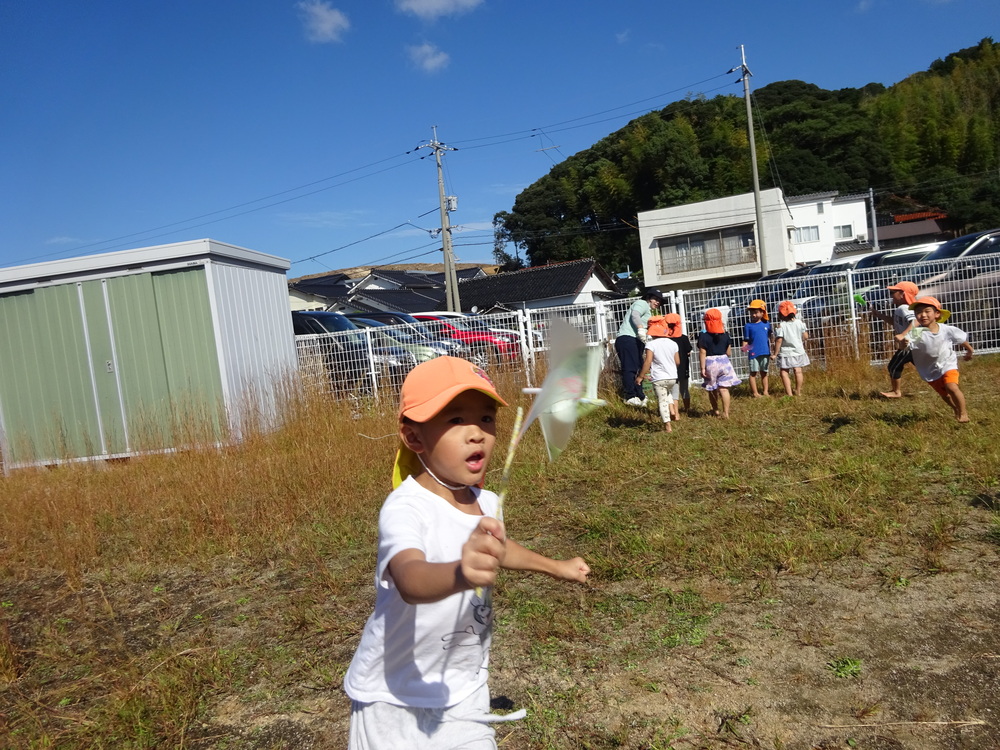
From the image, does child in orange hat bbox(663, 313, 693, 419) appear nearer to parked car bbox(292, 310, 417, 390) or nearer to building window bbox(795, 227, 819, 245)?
parked car bbox(292, 310, 417, 390)

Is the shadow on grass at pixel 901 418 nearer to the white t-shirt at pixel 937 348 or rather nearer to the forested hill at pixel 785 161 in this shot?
the white t-shirt at pixel 937 348

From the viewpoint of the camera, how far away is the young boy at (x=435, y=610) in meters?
1.73

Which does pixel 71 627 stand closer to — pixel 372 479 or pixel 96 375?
pixel 372 479

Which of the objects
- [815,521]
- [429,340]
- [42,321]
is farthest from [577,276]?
[815,521]

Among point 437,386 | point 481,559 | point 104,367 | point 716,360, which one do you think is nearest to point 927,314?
point 716,360

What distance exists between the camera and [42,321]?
356 inches

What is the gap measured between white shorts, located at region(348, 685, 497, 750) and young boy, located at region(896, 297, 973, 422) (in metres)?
6.23

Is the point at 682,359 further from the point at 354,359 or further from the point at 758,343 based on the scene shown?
the point at 354,359

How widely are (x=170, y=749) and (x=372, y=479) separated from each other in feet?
12.0

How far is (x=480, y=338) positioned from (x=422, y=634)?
9.18m

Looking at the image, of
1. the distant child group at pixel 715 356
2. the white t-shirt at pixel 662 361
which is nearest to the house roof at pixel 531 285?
the distant child group at pixel 715 356

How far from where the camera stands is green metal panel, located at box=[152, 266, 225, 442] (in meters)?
8.66

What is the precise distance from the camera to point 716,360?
849 centimetres

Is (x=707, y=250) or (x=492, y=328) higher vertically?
(x=707, y=250)
